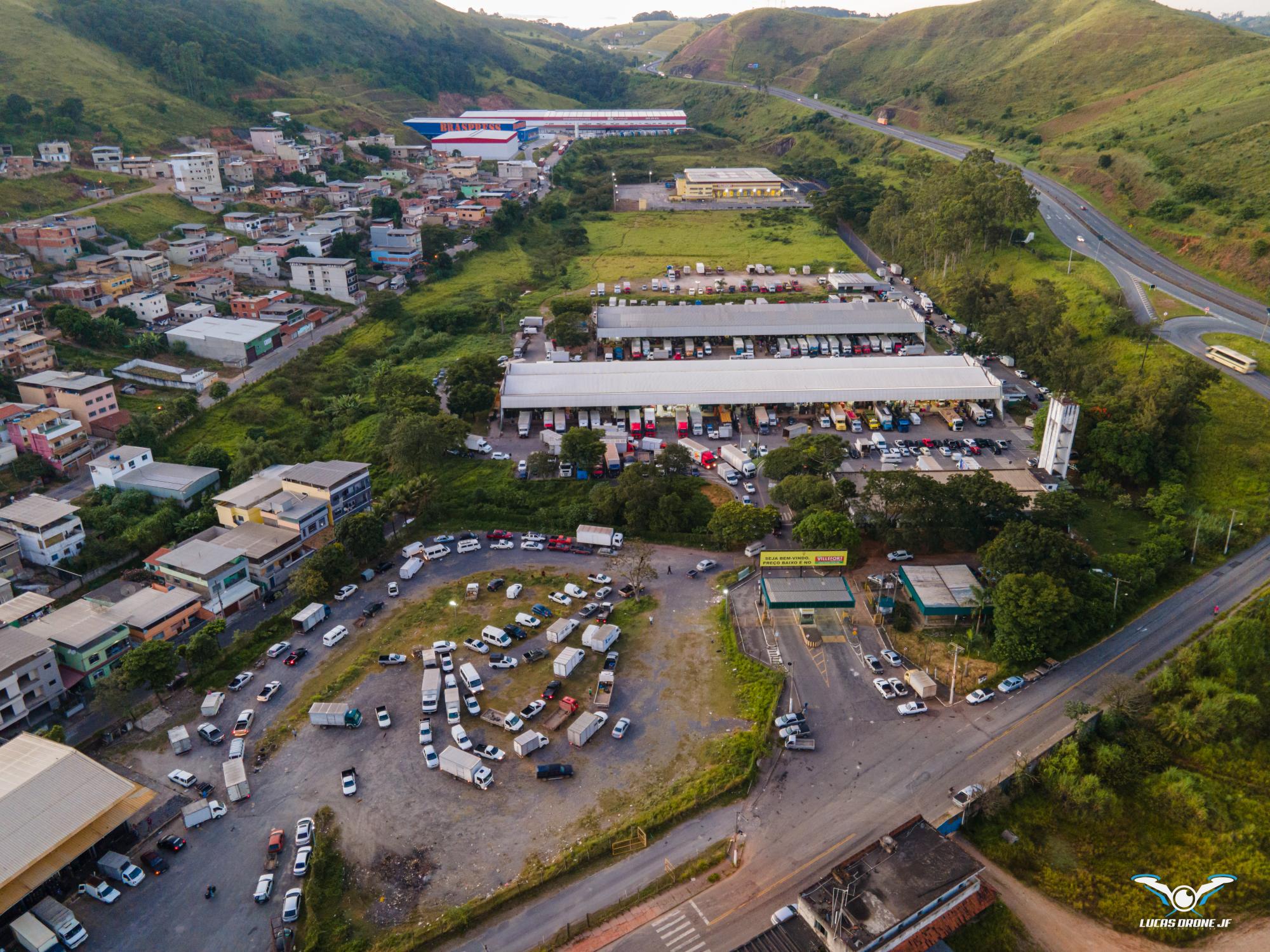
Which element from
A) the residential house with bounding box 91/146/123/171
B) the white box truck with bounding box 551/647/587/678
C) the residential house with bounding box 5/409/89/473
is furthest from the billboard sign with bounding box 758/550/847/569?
the residential house with bounding box 91/146/123/171

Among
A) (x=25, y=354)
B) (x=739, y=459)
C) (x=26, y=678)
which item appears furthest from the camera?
(x=25, y=354)

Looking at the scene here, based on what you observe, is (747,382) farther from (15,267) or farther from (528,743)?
(15,267)

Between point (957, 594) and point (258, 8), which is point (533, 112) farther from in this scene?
point (957, 594)

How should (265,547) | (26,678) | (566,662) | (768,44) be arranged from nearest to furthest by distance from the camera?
(26,678), (566,662), (265,547), (768,44)

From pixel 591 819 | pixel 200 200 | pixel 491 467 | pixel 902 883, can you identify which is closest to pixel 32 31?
pixel 200 200

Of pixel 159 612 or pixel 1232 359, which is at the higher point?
pixel 1232 359

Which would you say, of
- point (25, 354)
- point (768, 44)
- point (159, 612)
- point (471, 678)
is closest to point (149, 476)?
point (159, 612)
